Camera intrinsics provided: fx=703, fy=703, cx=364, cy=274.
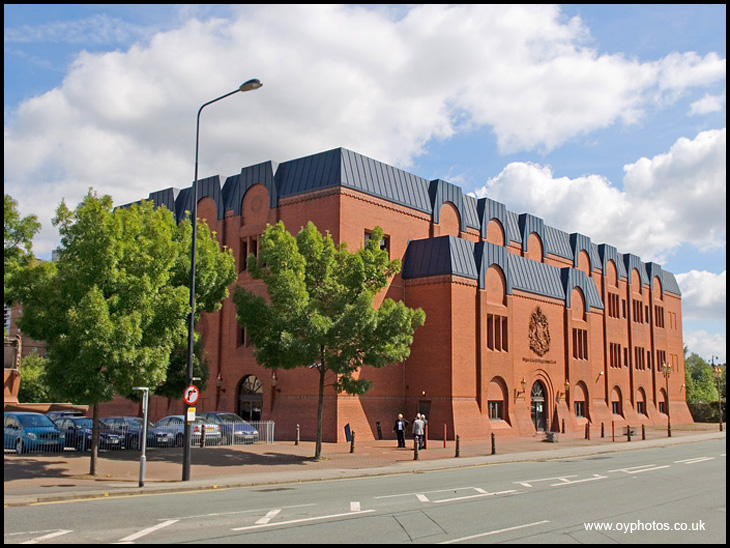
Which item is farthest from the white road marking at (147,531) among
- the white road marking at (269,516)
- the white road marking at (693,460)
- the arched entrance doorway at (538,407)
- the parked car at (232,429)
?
the arched entrance doorway at (538,407)

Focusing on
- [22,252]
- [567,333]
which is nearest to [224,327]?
[22,252]

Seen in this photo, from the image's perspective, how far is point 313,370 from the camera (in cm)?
3506

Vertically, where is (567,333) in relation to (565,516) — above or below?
above

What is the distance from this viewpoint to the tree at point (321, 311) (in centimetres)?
2525

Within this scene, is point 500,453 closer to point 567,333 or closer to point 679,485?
point 679,485

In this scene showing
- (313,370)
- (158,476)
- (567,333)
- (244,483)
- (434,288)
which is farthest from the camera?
(567,333)

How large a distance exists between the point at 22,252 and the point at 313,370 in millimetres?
17149

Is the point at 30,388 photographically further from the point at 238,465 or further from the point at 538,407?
the point at 238,465

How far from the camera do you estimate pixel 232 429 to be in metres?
30.8

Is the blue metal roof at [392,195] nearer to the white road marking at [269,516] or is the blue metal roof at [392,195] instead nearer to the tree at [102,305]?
the tree at [102,305]

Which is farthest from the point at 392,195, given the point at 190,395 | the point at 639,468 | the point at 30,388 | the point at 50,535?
the point at 30,388

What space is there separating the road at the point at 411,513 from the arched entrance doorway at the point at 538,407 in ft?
78.0

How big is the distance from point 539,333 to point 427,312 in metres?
10.4

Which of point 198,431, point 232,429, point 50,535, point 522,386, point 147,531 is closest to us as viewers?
point 50,535
